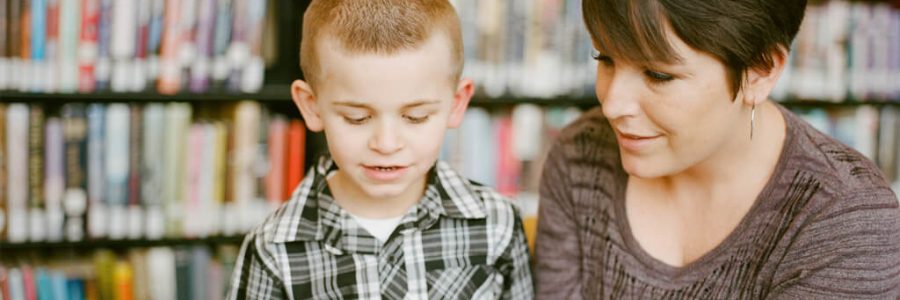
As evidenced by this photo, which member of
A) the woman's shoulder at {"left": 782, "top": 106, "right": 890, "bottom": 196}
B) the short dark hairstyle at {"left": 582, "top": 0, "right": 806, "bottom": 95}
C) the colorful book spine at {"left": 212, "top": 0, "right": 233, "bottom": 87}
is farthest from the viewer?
the colorful book spine at {"left": 212, "top": 0, "right": 233, "bottom": 87}

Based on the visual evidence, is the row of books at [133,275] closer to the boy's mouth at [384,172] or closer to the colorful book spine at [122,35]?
the colorful book spine at [122,35]

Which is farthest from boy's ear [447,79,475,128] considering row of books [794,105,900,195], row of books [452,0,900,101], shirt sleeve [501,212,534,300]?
row of books [794,105,900,195]

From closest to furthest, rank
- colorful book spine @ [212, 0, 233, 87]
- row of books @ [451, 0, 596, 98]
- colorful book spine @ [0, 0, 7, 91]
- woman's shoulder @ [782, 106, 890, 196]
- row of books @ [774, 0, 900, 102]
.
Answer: woman's shoulder @ [782, 106, 890, 196], colorful book spine @ [0, 0, 7, 91], colorful book spine @ [212, 0, 233, 87], row of books @ [451, 0, 596, 98], row of books @ [774, 0, 900, 102]

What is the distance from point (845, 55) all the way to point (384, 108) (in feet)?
5.68

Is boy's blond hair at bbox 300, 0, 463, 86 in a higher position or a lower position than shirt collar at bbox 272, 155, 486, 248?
higher

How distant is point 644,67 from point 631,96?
4 cm

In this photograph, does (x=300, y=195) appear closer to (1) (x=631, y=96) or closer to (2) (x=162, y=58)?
(1) (x=631, y=96)

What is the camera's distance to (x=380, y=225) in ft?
4.04

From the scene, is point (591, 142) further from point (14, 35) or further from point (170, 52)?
point (14, 35)

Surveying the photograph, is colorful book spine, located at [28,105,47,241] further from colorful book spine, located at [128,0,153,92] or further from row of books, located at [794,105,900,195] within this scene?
row of books, located at [794,105,900,195]

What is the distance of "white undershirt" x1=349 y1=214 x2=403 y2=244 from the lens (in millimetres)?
1225

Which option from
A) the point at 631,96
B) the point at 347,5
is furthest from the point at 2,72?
the point at 631,96

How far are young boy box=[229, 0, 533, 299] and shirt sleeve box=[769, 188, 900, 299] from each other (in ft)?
1.29

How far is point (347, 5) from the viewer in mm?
1108
